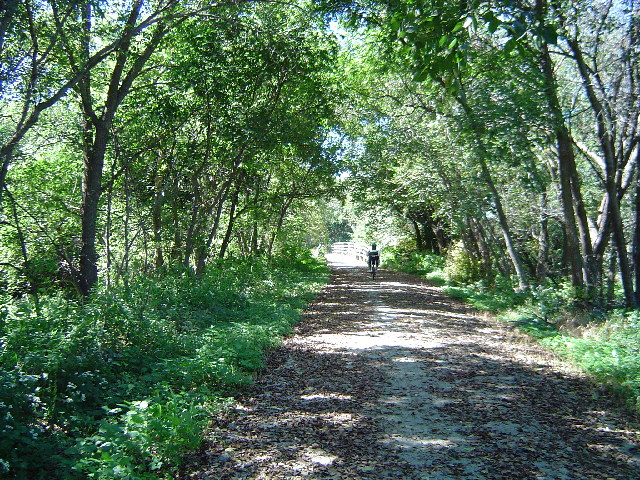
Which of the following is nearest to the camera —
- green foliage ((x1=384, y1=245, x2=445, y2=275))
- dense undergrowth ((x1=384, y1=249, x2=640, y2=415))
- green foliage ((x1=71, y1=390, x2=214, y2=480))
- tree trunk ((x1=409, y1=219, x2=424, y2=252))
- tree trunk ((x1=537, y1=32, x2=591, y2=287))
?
green foliage ((x1=71, y1=390, x2=214, y2=480))

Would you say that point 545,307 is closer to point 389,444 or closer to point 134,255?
point 389,444

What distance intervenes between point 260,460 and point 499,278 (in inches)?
503

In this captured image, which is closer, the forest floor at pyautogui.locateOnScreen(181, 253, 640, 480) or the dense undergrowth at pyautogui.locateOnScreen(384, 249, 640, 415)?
the forest floor at pyautogui.locateOnScreen(181, 253, 640, 480)

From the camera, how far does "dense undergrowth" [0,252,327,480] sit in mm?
3922

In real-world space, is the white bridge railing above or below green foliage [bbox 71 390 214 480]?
above

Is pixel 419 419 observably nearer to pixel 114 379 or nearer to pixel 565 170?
pixel 114 379

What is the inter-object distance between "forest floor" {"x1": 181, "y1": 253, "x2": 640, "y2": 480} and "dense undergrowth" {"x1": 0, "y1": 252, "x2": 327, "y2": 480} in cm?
37

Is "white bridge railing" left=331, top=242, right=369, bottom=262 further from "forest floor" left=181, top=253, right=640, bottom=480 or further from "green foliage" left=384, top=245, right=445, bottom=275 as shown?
"forest floor" left=181, top=253, right=640, bottom=480

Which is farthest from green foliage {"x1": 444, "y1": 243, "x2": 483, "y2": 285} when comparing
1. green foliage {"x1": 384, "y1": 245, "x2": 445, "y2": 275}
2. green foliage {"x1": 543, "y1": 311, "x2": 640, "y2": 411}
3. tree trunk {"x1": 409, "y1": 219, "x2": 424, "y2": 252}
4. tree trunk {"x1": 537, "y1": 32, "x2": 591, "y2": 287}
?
tree trunk {"x1": 409, "y1": 219, "x2": 424, "y2": 252}

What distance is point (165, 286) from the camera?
1016 centimetres

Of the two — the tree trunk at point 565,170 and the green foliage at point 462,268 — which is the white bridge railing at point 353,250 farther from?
the tree trunk at point 565,170

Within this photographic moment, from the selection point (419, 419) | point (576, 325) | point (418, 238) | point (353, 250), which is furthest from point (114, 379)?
point (353, 250)

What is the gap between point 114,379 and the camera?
5641 mm

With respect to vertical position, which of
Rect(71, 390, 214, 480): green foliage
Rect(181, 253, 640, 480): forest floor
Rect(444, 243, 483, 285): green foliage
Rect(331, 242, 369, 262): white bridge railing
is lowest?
Rect(181, 253, 640, 480): forest floor
